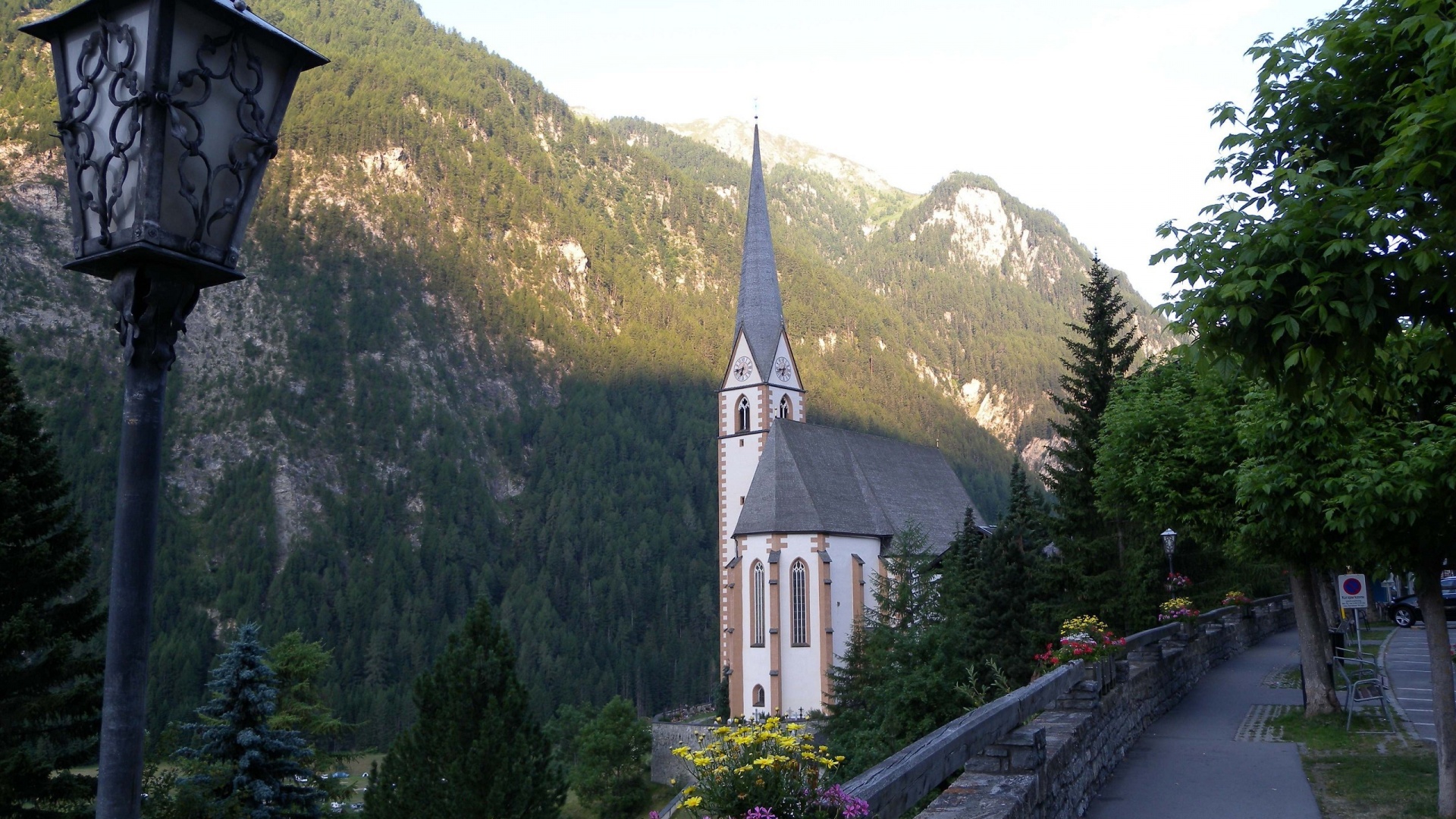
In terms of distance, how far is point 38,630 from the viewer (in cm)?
1700

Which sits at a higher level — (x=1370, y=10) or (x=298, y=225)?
(x=298, y=225)

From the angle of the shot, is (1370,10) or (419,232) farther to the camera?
(419,232)

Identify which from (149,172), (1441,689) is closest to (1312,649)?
(1441,689)

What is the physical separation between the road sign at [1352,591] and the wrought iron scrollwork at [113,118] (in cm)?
1732

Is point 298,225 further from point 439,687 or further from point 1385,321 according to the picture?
point 1385,321

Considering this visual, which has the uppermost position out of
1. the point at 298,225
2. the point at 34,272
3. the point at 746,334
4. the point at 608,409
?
the point at 298,225

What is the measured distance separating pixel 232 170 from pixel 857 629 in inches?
1471

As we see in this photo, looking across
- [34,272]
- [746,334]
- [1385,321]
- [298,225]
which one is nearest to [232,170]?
[1385,321]

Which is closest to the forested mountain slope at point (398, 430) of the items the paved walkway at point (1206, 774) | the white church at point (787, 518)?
the white church at point (787, 518)

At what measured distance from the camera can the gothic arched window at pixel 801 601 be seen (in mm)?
49625

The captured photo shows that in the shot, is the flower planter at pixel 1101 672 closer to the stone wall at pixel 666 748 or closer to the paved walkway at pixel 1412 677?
the paved walkway at pixel 1412 677

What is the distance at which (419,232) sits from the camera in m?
192

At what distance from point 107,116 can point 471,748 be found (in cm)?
3247

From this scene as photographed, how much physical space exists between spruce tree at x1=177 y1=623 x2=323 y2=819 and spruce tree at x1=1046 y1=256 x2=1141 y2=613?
2148 centimetres
